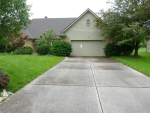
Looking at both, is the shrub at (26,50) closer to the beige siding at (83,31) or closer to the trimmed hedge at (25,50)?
the trimmed hedge at (25,50)

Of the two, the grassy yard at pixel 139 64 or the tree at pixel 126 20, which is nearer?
the grassy yard at pixel 139 64

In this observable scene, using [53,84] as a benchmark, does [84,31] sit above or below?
above

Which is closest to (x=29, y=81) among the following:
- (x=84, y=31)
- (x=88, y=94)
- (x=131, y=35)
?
(x=88, y=94)

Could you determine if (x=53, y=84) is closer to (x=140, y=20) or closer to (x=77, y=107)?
(x=77, y=107)

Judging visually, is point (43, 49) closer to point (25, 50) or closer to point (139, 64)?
point (25, 50)

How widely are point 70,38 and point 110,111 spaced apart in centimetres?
1901

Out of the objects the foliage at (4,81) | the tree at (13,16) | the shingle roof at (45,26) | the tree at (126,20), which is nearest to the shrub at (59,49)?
the shingle roof at (45,26)

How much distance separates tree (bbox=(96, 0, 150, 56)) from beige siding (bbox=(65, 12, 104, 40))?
8.86ft

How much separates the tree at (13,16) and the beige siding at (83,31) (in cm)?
1423

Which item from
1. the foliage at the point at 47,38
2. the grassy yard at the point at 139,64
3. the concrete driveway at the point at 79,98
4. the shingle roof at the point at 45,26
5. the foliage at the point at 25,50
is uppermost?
the shingle roof at the point at 45,26

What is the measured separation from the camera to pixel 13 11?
8023 mm

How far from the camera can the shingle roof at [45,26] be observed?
2481 centimetres

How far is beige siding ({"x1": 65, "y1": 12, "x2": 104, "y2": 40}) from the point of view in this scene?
22.4 metres

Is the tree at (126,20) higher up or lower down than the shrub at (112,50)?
higher up
